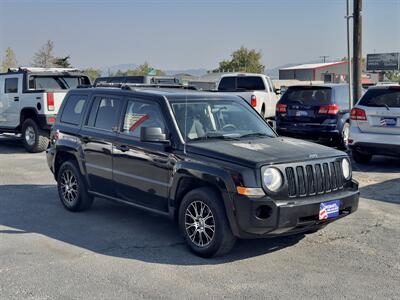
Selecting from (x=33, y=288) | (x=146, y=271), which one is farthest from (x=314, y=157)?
(x=33, y=288)

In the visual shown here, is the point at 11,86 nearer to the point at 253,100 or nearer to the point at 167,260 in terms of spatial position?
the point at 253,100

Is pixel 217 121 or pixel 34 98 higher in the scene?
pixel 34 98

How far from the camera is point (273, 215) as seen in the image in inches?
197

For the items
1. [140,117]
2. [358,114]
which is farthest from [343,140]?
[140,117]

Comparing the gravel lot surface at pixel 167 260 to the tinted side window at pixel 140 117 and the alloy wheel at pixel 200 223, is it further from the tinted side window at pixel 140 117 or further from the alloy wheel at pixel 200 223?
the tinted side window at pixel 140 117

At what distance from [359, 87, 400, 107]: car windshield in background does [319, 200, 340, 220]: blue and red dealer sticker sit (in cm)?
545

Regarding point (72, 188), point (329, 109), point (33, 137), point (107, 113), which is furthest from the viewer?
point (33, 137)

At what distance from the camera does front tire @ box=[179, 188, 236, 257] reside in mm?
5207

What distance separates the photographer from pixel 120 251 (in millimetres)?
5652

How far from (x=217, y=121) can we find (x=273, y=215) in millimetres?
1620

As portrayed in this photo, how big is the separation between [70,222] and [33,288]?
2257 millimetres

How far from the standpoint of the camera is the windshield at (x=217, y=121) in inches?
233

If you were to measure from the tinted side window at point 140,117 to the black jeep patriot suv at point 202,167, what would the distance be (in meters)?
0.01

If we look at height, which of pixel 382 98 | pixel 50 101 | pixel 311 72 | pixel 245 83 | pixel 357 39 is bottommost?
pixel 382 98
